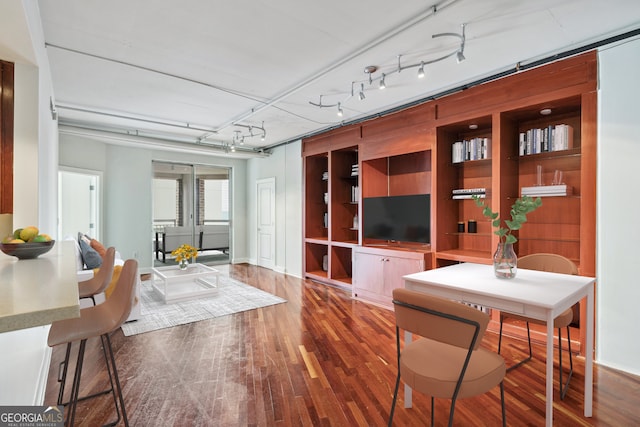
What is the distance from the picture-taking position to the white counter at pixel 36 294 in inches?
30.6

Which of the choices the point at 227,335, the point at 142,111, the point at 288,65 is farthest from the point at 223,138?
the point at 227,335

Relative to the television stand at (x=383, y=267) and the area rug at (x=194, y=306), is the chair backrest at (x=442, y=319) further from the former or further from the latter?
the area rug at (x=194, y=306)

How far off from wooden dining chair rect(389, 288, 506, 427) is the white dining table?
0.30 metres

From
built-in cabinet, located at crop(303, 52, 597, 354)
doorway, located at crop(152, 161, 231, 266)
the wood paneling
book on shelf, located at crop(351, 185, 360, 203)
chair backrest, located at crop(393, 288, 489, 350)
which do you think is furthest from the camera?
doorway, located at crop(152, 161, 231, 266)

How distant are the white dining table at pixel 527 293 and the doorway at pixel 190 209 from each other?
645 centimetres

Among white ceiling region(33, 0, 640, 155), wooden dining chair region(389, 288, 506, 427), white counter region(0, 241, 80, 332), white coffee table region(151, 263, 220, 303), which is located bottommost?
white coffee table region(151, 263, 220, 303)

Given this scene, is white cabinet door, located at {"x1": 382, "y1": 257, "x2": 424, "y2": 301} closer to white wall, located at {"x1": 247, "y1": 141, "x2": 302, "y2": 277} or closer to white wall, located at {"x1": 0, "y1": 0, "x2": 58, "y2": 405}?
white wall, located at {"x1": 247, "y1": 141, "x2": 302, "y2": 277}

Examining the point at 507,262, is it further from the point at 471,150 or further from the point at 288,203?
the point at 288,203

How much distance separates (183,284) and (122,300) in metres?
3.61

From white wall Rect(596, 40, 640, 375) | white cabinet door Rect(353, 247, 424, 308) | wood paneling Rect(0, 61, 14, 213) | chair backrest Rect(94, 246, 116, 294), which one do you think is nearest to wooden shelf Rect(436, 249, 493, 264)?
white cabinet door Rect(353, 247, 424, 308)

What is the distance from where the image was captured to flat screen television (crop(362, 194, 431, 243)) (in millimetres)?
4227

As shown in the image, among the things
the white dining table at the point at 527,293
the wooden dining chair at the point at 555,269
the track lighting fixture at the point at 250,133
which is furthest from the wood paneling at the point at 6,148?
the wooden dining chair at the point at 555,269

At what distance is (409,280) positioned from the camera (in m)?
2.28

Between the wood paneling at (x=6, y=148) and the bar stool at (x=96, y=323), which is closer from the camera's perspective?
the bar stool at (x=96, y=323)
